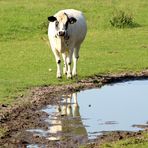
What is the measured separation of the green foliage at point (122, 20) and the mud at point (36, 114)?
1248 cm

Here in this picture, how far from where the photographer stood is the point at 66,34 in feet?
57.2

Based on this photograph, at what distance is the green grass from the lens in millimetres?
18750

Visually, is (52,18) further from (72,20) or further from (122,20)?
(122,20)

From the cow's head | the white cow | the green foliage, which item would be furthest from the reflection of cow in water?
the green foliage

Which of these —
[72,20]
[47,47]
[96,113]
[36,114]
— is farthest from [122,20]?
[36,114]

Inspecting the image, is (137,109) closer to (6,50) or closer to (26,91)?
(26,91)

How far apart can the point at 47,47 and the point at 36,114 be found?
12.3 meters

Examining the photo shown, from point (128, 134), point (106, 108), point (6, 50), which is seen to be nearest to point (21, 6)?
point (6, 50)

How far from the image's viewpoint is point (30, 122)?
12.9m

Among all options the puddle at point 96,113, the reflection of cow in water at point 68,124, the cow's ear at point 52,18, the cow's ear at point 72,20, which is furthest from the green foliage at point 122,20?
the reflection of cow in water at point 68,124

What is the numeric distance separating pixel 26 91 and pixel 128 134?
519cm

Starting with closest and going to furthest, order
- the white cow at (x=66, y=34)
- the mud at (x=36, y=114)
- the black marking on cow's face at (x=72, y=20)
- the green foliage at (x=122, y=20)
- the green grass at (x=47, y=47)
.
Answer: the mud at (x=36, y=114)
the white cow at (x=66, y=34)
the black marking on cow's face at (x=72, y=20)
the green grass at (x=47, y=47)
the green foliage at (x=122, y=20)

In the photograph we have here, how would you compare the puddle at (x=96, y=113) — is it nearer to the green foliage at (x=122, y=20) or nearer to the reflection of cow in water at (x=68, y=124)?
the reflection of cow in water at (x=68, y=124)

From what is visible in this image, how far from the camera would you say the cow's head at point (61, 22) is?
1714cm
